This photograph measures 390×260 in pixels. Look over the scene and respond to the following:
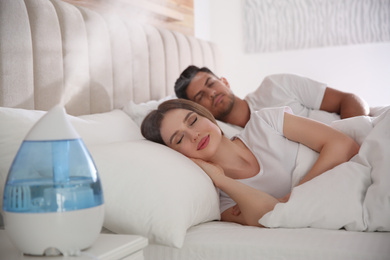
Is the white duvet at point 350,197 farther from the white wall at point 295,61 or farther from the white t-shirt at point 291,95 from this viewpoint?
the white wall at point 295,61

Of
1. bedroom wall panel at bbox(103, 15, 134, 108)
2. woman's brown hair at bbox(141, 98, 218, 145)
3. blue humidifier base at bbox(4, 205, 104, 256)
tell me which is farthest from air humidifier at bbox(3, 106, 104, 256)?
bedroom wall panel at bbox(103, 15, 134, 108)

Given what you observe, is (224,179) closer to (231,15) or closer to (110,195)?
(110,195)

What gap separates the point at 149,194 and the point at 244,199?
35cm

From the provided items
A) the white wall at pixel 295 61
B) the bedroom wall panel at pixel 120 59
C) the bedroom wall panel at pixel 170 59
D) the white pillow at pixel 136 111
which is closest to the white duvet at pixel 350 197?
the white pillow at pixel 136 111

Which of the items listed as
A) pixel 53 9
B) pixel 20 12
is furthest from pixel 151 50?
pixel 20 12

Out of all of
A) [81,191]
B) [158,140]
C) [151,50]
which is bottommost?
[158,140]

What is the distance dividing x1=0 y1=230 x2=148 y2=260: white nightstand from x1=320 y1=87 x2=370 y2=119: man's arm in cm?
164

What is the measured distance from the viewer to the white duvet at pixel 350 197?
1.25 metres

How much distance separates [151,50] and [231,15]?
185cm

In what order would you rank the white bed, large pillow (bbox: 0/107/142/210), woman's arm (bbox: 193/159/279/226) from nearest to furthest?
the white bed, large pillow (bbox: 0/107/142/210), woman's arm (bbox: 193/159/279/226)

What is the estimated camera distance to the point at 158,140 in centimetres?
169

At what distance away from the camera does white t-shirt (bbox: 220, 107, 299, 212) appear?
160cm

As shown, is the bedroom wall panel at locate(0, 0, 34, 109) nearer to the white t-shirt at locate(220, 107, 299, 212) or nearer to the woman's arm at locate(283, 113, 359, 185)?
the white t-shirt at locate(220, 107, 299, 212)

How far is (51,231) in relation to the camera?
89 cm
